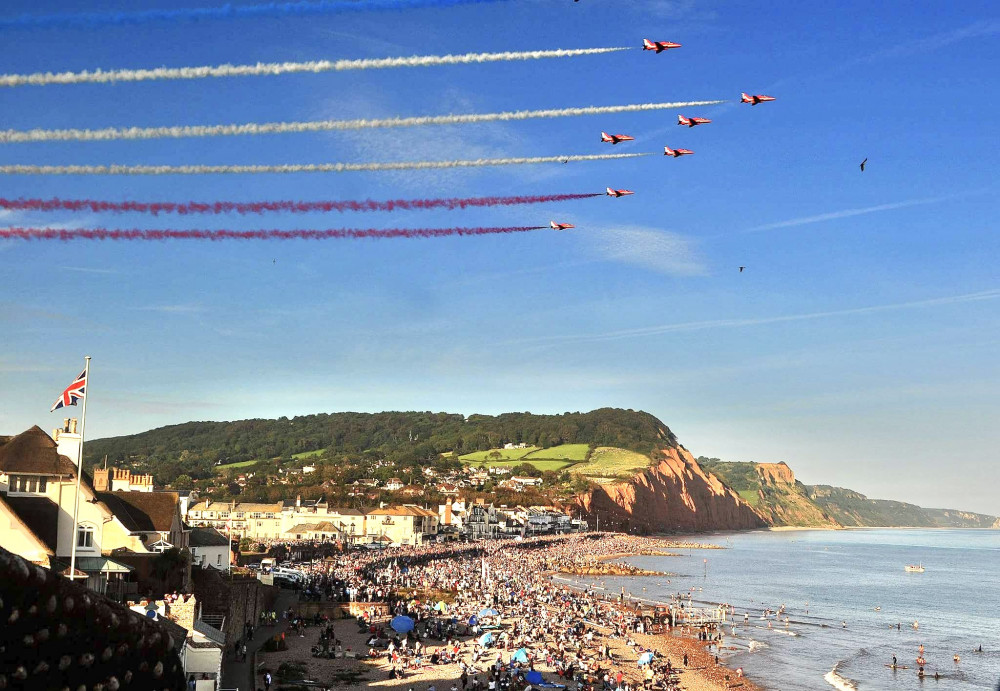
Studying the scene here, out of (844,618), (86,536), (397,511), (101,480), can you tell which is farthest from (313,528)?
(86,536)

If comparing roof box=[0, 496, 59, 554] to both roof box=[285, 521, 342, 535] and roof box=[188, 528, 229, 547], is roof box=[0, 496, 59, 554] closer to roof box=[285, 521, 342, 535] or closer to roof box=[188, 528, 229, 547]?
roof box=[188, 528, 229, 547]

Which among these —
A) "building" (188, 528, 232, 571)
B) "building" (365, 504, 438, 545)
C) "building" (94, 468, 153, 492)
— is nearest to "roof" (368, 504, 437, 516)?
"building" (365, 504, 438, 545)

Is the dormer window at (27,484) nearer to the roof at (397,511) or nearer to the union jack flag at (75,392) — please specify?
the union jack flag at (75,392)

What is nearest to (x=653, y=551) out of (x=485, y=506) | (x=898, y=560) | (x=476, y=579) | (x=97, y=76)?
(x=485, y=506)

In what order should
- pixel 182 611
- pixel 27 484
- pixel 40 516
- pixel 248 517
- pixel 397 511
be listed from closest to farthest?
1. pixel 182 611
2. pixel 40 516
3. pixel 27 484
4. pixel 248 517
5. pixel 397 511

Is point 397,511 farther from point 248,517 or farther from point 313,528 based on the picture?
point 248,517

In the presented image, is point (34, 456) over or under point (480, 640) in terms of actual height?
over

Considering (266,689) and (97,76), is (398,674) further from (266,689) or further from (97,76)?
(97,76)
